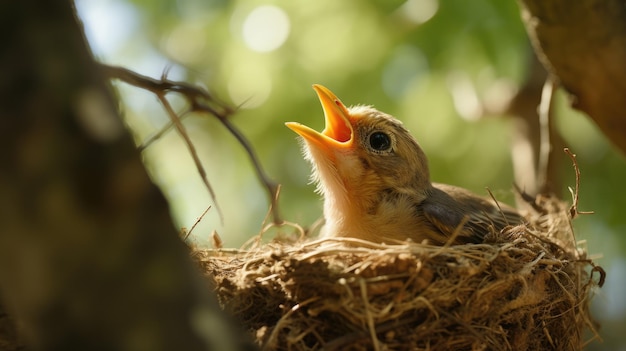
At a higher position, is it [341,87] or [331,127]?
[341,87]

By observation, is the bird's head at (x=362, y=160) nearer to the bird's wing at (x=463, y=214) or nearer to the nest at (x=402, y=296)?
the bird's wing at (x=463, y=214)

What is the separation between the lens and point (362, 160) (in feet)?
13.9

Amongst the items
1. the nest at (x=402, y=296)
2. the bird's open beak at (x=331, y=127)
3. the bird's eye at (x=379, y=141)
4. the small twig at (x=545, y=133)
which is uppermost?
the bird's open beak at (x=331, y=127)

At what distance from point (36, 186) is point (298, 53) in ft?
16.4

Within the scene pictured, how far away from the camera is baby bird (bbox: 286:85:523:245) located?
13.2 ft

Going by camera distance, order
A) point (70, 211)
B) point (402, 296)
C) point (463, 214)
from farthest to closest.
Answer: point (463, 214) → point (402, 296) → point (70, 211)

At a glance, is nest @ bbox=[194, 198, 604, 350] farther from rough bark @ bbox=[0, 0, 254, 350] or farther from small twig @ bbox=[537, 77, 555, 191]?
small twig @ bbox=[537, 77, 555, 191]

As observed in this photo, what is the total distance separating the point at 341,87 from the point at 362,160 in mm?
2367

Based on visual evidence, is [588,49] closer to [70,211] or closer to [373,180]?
[373,180]

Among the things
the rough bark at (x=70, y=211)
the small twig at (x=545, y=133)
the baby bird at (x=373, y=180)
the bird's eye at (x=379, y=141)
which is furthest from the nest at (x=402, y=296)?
the small twig at (x=545, y=133)

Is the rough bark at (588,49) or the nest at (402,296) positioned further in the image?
the rough bark at (588,49)

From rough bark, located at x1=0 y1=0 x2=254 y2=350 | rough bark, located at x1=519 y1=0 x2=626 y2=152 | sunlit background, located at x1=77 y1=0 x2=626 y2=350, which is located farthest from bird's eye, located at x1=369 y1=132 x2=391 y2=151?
rough bark, located at x1=0 y1=0 x2=254 y2=350

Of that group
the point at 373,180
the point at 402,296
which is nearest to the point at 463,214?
the point at 373,180

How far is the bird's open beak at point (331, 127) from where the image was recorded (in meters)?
4.13
